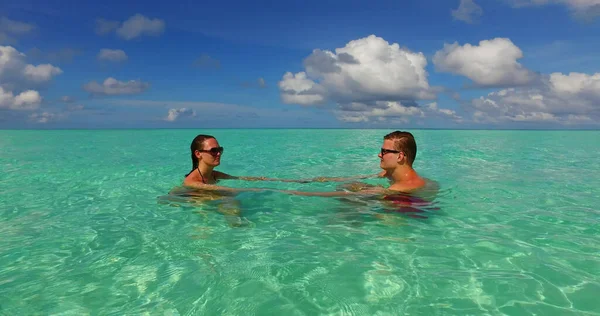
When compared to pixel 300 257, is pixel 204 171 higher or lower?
higher

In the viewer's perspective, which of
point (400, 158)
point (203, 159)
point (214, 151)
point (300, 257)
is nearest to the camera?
point (300, 257)

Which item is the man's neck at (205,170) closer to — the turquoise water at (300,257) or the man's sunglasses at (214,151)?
the man's sunglasses at (214,151)

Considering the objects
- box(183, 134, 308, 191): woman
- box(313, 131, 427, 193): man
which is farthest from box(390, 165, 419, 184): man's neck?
box(183, 134, 308, 191): woman

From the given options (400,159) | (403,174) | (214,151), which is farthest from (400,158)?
(214,151)

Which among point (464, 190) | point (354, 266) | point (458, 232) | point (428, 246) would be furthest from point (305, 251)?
point (464, 190)

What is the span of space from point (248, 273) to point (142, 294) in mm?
1017

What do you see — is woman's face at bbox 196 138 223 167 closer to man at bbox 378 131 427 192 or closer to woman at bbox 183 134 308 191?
woman at bbox 183 134 308 191

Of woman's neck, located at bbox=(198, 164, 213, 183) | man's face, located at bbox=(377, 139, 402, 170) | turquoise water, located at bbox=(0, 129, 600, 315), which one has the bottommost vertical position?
turquoise water, located at bbox=(0, 129, 600, 315)

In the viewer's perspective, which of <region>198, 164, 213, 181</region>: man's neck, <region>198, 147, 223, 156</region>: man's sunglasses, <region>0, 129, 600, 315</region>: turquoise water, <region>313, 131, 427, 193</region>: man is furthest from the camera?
<region>198, 164, 213, 181</region>: man's neck

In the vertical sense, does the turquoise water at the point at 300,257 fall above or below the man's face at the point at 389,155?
below

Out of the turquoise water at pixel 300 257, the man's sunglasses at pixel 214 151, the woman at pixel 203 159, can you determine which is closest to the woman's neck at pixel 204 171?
the woman at pixel 203 159

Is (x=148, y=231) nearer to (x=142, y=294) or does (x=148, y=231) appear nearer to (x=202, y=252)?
(x=202, y=252)

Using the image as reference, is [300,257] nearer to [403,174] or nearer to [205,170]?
[403,174]

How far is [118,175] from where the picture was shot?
39.3 ft
